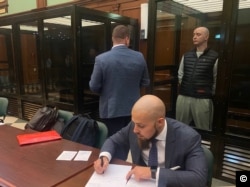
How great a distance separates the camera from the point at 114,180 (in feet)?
3.86

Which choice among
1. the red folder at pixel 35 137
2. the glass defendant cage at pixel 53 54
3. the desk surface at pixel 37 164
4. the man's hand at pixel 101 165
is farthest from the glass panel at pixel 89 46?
the man's hand at pixel 101 165

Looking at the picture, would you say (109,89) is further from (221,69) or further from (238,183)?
(238,183)

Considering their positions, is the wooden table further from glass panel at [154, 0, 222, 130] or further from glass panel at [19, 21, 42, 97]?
glass panel at [19, 21, 42, 97]

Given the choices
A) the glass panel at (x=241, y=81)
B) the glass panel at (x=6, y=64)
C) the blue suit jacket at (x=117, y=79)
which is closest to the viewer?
the blue suit jacket at (x=117, y=79)

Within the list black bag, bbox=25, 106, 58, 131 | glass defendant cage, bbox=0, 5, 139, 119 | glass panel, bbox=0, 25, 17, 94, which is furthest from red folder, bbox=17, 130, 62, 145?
glass panel, bbox=0, 25, 17, 94

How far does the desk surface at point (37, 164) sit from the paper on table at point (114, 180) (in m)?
0.14

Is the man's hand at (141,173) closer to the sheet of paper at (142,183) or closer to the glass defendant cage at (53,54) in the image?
the sheet of paper at (142,183)

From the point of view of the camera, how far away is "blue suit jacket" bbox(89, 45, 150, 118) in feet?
7.15

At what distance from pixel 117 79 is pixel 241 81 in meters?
1.30

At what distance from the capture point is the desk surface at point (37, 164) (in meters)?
1.19

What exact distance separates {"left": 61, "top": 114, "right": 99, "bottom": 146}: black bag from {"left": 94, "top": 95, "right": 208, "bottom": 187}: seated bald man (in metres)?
0.49

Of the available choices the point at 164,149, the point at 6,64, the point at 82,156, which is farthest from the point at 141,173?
the point at 6,64

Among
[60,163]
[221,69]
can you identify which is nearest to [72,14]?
[221,69]

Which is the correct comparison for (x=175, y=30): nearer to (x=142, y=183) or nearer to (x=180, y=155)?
(x=180, y=155)
